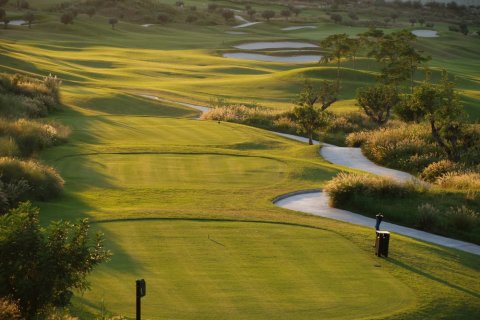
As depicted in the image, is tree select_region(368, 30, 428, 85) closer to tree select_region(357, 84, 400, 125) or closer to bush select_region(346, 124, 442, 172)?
tree select_region(357, 84, 400, 125)

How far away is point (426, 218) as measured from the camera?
20.0m

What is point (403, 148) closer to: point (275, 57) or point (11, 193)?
point (11, 193)

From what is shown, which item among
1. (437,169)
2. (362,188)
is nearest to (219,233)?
(362,188)

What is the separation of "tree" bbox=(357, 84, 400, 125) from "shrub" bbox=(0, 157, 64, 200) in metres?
24.2

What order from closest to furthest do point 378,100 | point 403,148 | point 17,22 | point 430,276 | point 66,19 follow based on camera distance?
point 430,276 < point 403,148 < point 378,100 < point 66,19 < point 17,22

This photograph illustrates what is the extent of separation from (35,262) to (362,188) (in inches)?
544

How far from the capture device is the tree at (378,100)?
41250mm

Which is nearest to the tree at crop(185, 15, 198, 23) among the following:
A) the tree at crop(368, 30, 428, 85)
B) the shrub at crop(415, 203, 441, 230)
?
the tree at crop(368, 30, 428, 85)

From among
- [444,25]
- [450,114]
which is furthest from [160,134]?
[444,25]

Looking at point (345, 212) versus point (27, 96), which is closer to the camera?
point (345, 212)

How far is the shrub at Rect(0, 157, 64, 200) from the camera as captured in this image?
63.7ft

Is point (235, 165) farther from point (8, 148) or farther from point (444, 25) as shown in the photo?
point (444, 25)

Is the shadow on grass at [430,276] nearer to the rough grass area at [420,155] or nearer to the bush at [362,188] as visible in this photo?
the bush at [362,188]

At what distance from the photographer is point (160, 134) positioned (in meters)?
32.9
